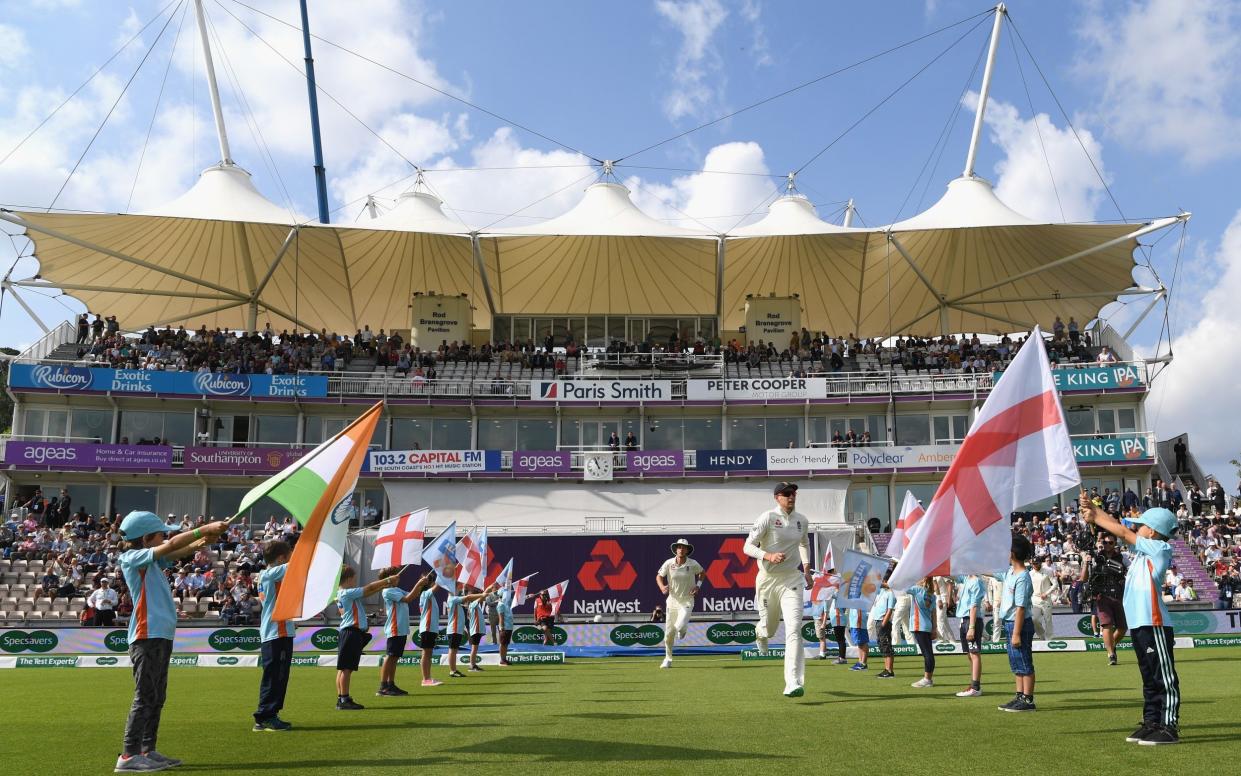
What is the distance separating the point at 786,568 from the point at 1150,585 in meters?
4.07

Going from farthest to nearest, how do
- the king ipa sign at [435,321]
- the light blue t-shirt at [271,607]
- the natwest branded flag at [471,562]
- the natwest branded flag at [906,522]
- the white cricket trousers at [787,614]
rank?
1. the king ipa sign at [435,321]
2. the natwest branded flag at [906,522]
3. the natwest branded flag at [471,562]
4. the white cricket trousers at [787,614]
5. the light blue t-shirt at [271,607]

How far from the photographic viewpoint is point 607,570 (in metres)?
38.5

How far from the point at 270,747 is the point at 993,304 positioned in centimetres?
5339

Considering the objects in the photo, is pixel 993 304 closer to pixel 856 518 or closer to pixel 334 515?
pixel 856 518

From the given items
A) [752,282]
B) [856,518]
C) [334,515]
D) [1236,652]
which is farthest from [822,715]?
[752,282]

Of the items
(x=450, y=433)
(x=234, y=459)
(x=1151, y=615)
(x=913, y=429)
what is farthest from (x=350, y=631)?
(x=913, y=429)

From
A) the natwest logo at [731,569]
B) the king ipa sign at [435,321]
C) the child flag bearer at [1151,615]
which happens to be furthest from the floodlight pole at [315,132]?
the child flag bearer at [1151,615]

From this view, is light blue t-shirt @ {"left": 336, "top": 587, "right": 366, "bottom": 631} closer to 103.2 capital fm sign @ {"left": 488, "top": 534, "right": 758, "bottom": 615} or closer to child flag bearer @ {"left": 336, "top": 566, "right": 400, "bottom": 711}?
child flag bearer @ {"left": 336, "top": 566, "right": 400, "bottom": 711}

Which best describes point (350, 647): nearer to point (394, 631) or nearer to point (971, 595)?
point (394, 631)

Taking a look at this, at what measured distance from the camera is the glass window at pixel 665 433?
4684cm

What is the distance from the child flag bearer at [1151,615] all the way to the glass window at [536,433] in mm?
38850

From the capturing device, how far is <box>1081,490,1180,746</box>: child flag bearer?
25.5 ft

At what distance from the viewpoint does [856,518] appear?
44344mm

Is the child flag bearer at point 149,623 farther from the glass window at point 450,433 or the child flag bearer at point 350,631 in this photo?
the glass window at point 450,433
